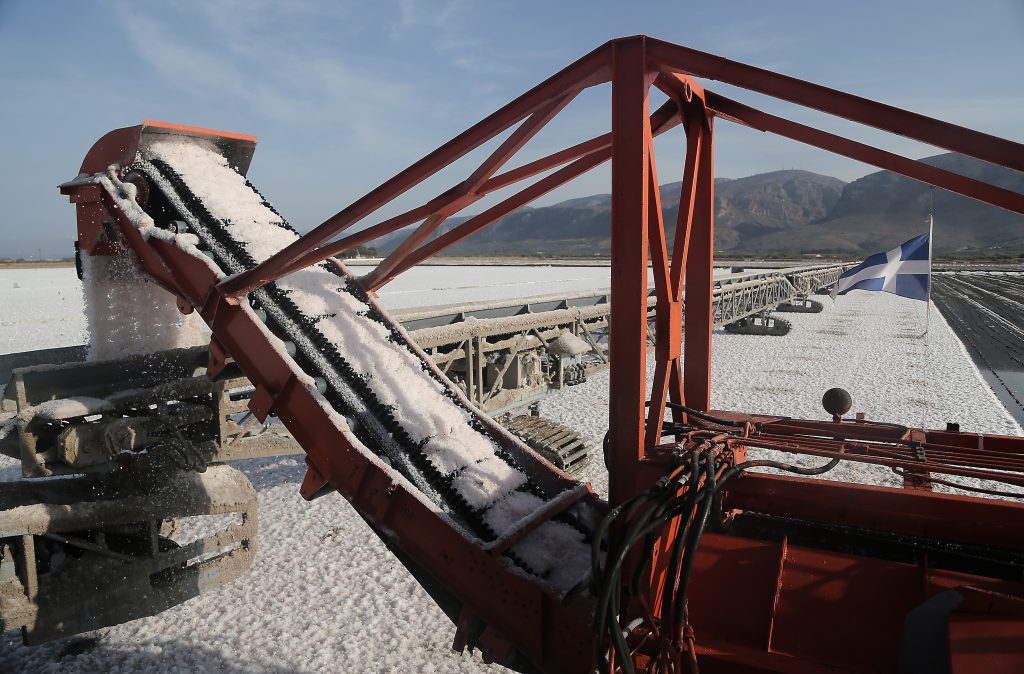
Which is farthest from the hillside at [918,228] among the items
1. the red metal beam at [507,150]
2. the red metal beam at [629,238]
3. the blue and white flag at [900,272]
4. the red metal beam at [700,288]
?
the red metal beam at [629,238]

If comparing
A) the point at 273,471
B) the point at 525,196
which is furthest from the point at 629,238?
the point at 273,471

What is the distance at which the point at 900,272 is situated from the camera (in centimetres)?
1277

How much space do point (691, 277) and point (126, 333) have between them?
14.9 ft

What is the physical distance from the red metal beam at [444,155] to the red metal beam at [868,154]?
1.07m

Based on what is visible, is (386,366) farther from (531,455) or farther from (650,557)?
(650,557)

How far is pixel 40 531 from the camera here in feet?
13.0

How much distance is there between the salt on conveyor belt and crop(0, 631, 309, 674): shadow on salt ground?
1.91 m

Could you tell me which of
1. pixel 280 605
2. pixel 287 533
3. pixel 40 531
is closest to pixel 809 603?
pixel 280 605

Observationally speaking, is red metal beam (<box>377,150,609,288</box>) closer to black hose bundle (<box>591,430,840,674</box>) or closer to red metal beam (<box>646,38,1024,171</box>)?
red metal beam (<box>646,38,1024,171</box>)

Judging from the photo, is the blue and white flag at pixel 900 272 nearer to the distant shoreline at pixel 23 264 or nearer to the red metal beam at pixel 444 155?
the red metal beam at pixel 444 155

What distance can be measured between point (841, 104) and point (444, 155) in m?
1.80

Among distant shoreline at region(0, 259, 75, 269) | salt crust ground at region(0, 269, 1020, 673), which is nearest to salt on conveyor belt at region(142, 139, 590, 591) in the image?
salt crust ground at region(0, 269, 1020, 673)

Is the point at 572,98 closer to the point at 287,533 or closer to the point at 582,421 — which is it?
the point at 287,533

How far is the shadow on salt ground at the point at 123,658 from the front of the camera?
4305 millimetres
